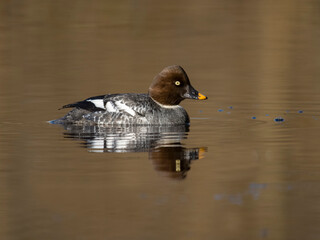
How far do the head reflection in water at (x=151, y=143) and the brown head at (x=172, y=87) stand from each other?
0.77m

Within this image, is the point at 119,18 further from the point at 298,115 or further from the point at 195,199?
the point at 195,199

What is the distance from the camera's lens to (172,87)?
14422 mm

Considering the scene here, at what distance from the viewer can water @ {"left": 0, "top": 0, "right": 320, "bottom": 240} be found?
7.88m

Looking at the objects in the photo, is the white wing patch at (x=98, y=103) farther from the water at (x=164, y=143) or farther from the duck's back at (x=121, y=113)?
the water at (x=164, y=143)

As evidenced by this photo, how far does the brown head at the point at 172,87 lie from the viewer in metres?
14.4

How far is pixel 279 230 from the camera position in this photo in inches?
297

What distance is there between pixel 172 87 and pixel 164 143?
2573 mm

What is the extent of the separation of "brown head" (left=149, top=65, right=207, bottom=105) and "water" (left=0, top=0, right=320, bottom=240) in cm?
49

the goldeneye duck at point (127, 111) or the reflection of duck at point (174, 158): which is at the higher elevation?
the goldeneye duck at point (127, 111)

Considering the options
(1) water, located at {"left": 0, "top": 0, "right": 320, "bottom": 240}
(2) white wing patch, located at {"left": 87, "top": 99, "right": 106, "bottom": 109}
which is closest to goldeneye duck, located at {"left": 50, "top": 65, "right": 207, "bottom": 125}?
(2) white wing patch, located at {"left": 87, "top": 99, "right": 106, "bottom": 109}

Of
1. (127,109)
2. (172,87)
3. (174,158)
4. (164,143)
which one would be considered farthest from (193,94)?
(174,158)

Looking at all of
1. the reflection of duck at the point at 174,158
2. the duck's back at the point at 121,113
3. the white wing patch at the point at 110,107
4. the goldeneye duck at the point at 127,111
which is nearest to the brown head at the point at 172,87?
the goldeneye duck at the point at 127,111

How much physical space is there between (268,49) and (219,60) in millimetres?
2525

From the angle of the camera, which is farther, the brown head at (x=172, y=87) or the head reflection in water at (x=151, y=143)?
the brown head at (x=172, y=87)
